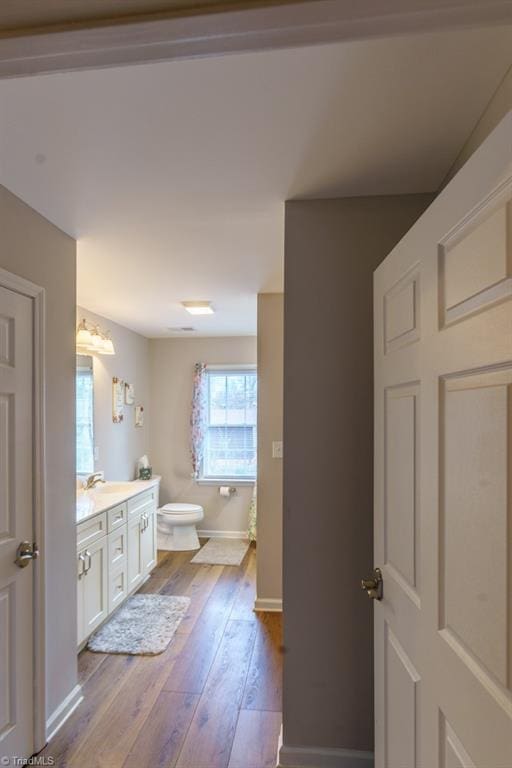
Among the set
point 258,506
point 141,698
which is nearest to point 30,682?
point 141,698

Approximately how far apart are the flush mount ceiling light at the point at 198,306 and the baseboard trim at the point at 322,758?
2.90 m

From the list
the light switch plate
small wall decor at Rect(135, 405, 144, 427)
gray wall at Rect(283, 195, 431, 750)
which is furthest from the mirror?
gray wall at Rect(283, 195, 431, 750)

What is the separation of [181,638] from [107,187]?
8.81ft

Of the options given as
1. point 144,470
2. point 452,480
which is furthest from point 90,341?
point 452,480

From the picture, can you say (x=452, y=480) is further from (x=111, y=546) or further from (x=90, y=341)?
(x=90, y=341)

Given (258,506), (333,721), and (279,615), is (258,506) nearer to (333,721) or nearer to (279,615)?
(279,615)

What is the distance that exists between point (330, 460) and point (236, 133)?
4.15 ft

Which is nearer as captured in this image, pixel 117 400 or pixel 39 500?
pixel 39 500

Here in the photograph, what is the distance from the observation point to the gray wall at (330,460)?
1.80 meters

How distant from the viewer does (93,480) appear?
12.2ft

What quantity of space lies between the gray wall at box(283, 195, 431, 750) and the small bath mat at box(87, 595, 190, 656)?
1.30 metres

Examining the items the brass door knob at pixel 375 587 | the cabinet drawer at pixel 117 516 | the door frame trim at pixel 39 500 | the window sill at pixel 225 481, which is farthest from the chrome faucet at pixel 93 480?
the brass door knob at pixel 375 587

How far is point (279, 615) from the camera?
3.22m

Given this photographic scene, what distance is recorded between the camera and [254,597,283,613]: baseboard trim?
3271 mm
